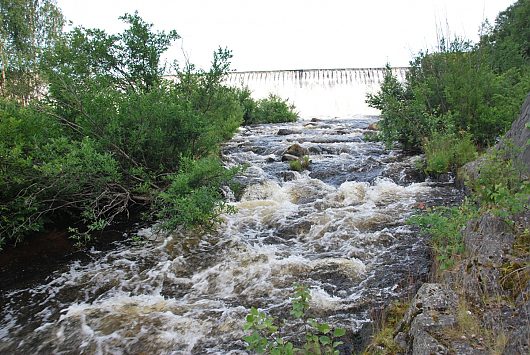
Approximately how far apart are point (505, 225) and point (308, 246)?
2882 mm

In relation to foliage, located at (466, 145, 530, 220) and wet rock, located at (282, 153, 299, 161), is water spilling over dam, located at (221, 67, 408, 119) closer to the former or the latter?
wet rock, located at (282, 153, 299, 161)

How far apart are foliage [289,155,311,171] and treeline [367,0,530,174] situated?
2.26m

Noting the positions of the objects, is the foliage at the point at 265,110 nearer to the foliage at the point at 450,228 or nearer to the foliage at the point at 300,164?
the foliage at the point at 300,164

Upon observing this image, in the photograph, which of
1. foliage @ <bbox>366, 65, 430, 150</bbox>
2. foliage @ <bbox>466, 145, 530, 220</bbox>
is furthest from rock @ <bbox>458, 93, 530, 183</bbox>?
foliage @ <bbox>366, 65, 430, 150</bbox>

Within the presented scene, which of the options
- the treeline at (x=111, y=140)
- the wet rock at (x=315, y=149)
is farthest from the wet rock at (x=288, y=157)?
the treeline at (x=111, y=140)

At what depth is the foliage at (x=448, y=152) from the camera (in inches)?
321

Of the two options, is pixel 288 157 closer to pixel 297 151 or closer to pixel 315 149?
pixel 297 151

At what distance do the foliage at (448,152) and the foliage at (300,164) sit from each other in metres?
3.05

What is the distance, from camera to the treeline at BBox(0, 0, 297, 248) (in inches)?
227

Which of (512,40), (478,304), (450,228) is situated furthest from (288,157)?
(512,40)

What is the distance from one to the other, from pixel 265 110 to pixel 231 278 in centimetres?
1962

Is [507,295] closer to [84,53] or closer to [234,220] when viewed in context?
[234,220]

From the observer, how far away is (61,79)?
6539 millimetres

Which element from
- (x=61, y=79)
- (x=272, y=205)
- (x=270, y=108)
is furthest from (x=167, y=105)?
(x=270, y=108)
